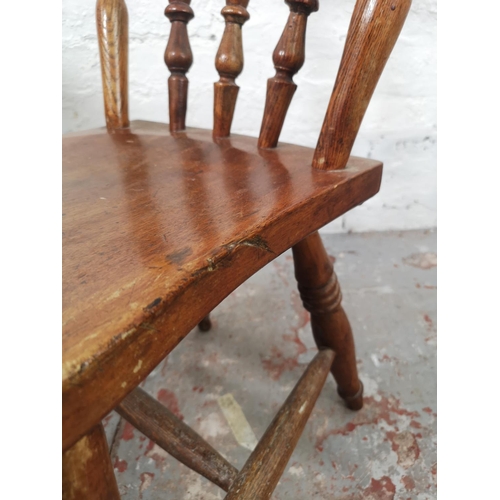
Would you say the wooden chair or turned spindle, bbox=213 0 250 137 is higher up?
turned spindle, bbox=213 0 250 137

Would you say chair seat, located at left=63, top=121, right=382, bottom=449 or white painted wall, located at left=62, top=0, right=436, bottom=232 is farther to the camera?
white painted wall, located at left=62, top=0, right=436, bottom=232

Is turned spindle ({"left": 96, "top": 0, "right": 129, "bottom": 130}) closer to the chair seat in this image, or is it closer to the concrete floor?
the chair seat

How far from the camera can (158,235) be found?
0.95 feet

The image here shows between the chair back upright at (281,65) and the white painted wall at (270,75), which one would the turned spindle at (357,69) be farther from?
the white painted wall at (270,75)

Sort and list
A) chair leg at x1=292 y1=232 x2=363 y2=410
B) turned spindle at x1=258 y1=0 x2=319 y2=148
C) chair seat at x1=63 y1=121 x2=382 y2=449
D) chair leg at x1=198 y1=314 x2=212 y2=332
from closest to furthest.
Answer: chair seat at x1=63 y1=121 x2=382 y2=449
turned spindle at x1=258 y1=0 x2=319 y2=148
chair leg at x1=292 y1=232 x2=363 y2=410
chair leg at x1=198 y1=314 x2=212 y2=332

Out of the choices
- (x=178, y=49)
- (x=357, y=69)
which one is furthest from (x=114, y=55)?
(x=357, y=69)

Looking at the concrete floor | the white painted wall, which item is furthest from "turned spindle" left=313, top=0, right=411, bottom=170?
the white painted wall

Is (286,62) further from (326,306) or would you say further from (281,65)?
(326,306)

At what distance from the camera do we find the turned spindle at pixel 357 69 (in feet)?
1.22

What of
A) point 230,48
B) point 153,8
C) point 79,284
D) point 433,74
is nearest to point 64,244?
point 79,284

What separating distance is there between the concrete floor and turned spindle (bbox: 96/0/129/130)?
0.51 meters

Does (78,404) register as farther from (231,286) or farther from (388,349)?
(388,349)

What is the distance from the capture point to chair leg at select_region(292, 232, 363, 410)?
594mm

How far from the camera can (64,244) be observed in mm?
280
